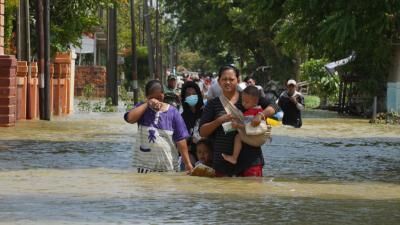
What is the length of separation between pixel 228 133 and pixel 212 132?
220mm

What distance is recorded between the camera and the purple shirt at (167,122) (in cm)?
1223

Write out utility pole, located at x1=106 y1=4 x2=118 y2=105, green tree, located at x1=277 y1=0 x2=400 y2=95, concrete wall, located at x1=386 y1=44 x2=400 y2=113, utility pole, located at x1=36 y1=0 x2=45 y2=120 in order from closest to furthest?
green tree, located at x1=277 y1=0 x2=400 y2=95 < utility pole, located at x1=36 y1=0 x2=45 y2=120 < concrete wall, located at x1=386 y1=44 x2=400 y2=113 < utility pole, located at x1=106 y1=4 x2=118 y2=105

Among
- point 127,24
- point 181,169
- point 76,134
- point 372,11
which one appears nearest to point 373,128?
point 76,134

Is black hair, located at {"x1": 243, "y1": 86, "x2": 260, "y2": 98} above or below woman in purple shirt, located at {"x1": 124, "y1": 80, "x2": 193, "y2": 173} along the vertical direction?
above

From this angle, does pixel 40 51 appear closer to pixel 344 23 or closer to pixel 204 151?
pixel 344 23

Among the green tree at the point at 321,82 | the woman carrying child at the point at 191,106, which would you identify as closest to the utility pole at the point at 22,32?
the woman carrying child at the point at 191,106

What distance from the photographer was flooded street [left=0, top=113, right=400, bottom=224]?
950cm

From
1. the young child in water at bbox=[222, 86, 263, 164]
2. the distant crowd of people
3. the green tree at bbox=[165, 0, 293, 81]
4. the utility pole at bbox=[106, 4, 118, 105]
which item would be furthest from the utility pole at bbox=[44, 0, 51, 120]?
the green tree at bbox=[165, 0, 293, 81]

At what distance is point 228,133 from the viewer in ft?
38.9

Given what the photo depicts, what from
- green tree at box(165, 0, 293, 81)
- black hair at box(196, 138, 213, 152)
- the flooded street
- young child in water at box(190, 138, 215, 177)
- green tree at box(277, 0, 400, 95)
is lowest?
the flooded street

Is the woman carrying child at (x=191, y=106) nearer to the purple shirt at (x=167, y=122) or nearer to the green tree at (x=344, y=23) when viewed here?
the purple shirt at (x=167, y=122)

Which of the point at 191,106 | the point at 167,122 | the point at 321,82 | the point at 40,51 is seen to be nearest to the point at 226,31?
the point at 321,82

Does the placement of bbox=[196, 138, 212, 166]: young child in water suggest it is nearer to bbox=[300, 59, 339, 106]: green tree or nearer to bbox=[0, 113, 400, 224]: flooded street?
bbox=[0, 113, 400, 224]: flooded street

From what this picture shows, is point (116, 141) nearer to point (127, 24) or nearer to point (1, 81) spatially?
point (1, 81)
